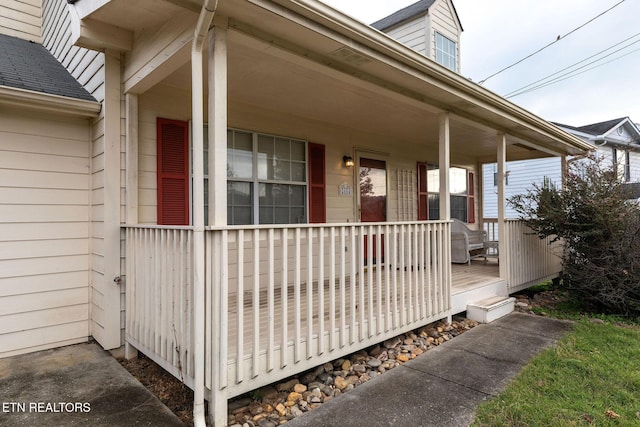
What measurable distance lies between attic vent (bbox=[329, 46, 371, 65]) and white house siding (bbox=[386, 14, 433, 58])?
527cm

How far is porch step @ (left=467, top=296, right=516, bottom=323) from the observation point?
413 cm

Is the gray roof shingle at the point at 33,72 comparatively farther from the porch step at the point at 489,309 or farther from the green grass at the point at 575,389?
the porch step at the point at 489,309

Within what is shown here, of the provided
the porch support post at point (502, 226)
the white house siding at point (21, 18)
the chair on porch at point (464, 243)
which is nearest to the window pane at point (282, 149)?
the porch support post at point (502, 226)

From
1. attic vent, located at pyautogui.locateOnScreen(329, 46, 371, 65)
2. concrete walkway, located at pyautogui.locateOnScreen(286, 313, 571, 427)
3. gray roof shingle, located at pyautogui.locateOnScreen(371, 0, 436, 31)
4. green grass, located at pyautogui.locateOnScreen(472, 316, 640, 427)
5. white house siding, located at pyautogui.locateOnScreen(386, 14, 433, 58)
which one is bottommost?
concrete walkway, located at pyautogui.locateOnScreen(286, 313, 571, 427)

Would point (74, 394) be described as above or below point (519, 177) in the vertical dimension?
below

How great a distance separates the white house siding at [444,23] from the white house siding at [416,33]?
0.43ft

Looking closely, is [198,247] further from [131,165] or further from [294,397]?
[131,165]

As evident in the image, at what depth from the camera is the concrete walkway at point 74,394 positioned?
2.10m

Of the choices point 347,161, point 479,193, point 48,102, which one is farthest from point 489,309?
point 479,193

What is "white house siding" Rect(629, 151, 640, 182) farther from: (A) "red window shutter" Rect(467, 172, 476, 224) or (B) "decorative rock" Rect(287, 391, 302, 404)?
(B) "decorative rock" Rect(287, 391, 302, 404)

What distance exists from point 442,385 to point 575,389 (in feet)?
2.91

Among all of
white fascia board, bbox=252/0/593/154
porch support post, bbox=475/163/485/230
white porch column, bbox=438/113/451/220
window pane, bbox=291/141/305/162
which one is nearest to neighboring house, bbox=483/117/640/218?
porch support post, bbox=475/163/485/230

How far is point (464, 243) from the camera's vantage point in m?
6.44

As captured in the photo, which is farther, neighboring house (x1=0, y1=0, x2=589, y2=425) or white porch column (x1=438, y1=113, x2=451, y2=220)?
white porch column (x1=438, y1=113, x2=451, y2=220)
